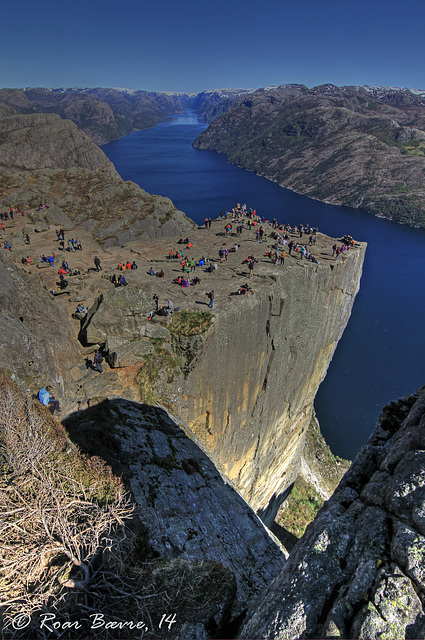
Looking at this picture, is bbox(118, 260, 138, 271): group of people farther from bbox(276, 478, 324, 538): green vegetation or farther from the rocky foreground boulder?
bbox(276, 478, 324, 538): green vegetation

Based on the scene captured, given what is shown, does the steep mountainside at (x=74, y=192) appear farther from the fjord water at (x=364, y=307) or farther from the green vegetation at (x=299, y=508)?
the green vegetation at (x=299, y=508)

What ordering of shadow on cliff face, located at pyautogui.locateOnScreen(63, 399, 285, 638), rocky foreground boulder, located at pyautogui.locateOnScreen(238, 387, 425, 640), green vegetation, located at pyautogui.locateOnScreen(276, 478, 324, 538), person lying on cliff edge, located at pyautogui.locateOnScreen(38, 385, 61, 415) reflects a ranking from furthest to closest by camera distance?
green vegetation, located at pyautogui.locateOnScreen(276, 478, 324, 538), person lying on cliff edge, located at pyautogui.locateOnScreen(38, 385, 61, 415), shadow on cliff face, located at pyautogui.locateOnScreen(63, 399, 285, 638), rocky foreground boulder, located at pyautogui.locateOnScreen(238, 387, 425, 640)

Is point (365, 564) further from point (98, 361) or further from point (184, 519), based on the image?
A: point (98, 361)

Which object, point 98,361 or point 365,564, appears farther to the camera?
point 98,361

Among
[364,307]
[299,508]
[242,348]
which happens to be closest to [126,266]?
Answer: [242,348]

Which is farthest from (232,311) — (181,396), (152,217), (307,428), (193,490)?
(307,428)

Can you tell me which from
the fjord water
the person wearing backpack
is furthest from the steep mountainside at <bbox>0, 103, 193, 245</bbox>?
the person wearing backpack
